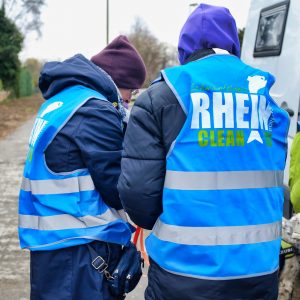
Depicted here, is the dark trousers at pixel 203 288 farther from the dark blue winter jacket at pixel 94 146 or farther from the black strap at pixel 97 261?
the dark blue winter jacket at pixel 94 146

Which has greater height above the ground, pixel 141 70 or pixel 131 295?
pixel 141 70

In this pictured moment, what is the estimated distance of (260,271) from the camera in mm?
1995

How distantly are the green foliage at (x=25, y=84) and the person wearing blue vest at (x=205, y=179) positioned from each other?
35.7 meters

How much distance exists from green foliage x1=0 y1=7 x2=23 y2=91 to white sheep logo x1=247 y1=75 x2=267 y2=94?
28.5m

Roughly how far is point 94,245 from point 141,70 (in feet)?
3.40

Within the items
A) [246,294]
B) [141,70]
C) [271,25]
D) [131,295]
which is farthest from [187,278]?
[271,25]

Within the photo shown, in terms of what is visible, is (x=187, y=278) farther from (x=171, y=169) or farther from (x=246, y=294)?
(x=171, y=169)

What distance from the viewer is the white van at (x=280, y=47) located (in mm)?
4402

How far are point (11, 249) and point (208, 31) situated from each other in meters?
3.72

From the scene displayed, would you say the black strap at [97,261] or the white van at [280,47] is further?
the white van at [280,47]

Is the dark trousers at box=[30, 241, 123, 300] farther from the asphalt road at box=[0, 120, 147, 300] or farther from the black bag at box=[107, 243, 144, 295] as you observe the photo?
the asphalt road at box=[0, 120, 147, 300]

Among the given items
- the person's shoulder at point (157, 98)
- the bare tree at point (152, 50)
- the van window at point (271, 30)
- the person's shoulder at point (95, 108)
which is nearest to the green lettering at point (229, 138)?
the person's shoulder at point (157, 98)

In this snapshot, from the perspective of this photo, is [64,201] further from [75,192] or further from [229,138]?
[229,138]

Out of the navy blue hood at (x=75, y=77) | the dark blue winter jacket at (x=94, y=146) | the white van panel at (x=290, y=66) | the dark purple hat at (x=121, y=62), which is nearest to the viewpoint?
the dark blue winter jacket at (x=94, y=146)
